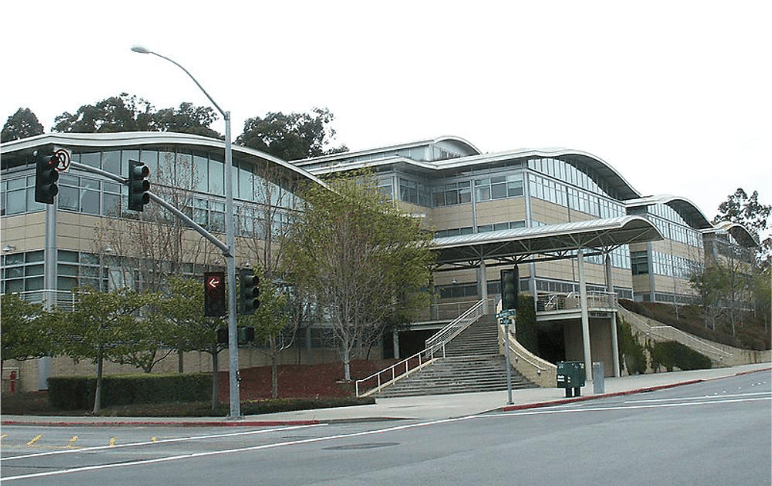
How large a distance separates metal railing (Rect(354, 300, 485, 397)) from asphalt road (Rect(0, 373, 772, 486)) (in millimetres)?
15440

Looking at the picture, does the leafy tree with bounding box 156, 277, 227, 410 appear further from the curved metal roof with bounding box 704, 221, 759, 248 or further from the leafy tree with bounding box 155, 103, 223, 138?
A: the curved metal roof with bounding box 704, 221, 759, 248

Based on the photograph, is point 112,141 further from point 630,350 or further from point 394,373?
point 630,350

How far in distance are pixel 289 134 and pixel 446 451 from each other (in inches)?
A: 3087

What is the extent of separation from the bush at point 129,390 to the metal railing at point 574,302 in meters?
20.6

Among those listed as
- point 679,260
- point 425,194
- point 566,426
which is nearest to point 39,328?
point 566,426

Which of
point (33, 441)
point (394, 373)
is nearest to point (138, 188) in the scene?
point (33, 441)

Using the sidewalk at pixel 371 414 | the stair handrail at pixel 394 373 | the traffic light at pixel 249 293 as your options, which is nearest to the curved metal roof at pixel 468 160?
the stair handrail at pixel 394 373

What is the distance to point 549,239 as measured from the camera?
48.6m

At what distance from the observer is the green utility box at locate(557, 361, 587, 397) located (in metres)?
29.4

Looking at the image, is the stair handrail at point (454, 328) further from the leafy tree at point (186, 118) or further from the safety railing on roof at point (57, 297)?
the leafy tree at point (186, 118)

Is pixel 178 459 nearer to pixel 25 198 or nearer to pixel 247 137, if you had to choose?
pixel 25 198

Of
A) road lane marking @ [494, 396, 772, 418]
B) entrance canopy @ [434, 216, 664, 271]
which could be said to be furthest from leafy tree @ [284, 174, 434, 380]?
road lane marking @ [494, 396, 772, 418]

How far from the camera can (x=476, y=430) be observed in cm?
1856

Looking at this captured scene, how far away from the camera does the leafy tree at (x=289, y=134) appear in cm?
8950
